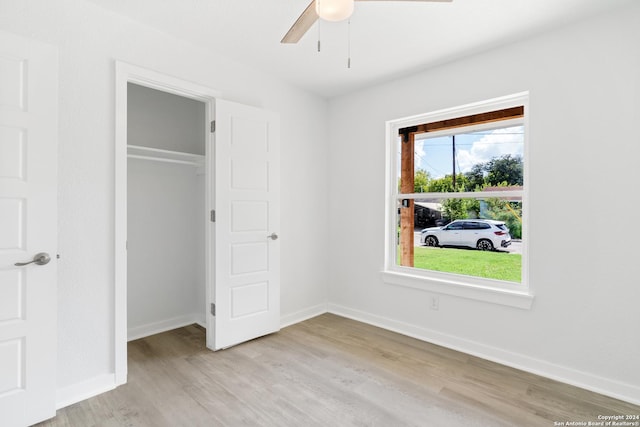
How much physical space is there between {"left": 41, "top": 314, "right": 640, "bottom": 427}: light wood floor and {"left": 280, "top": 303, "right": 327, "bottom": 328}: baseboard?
0.51m

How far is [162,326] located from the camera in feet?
11.1

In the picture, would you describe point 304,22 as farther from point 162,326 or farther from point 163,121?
point 162,326

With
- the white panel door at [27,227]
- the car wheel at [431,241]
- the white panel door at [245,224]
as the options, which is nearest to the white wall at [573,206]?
the car wheel at [431,241]

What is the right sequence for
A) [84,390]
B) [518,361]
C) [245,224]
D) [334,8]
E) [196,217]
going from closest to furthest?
[334,8] < [84,390] < [518,361] < [245,224] < [196,217]

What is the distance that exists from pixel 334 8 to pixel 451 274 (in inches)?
98.0

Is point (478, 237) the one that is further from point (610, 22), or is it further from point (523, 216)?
point (610, 22)

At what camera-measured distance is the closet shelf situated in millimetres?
3027

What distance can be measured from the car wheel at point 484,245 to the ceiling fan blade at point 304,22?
2301mm

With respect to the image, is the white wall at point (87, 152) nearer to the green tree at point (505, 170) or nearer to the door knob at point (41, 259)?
the door knob at point (41, 259)

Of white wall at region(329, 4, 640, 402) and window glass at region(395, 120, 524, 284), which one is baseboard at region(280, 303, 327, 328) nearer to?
window glass at region(395, 120, 524, 284)

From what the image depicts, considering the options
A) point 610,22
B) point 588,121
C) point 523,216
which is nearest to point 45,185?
point 523,216

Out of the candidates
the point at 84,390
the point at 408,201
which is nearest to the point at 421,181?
the point at 408,201

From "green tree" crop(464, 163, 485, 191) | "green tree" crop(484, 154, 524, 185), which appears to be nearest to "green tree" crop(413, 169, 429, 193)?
"green tree" crop(464, 163, 485, 191)

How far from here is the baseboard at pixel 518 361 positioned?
85.9 inches
